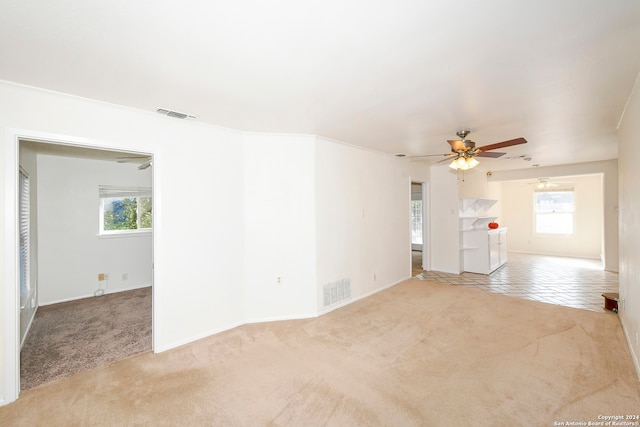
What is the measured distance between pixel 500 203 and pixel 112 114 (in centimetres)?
1048

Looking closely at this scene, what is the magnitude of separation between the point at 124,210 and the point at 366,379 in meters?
5.30

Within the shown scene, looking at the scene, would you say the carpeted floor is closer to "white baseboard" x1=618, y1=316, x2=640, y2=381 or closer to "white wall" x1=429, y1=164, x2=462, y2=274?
"white baseboard" x1=618, y1=316, x2=640, y2=381

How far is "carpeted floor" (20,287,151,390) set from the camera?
104 inches

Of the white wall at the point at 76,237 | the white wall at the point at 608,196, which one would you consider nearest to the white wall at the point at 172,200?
the white wall at the point at 76,237

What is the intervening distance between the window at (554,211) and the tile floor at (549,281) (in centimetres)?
132

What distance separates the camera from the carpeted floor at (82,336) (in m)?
2.63

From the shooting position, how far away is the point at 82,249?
474 cm

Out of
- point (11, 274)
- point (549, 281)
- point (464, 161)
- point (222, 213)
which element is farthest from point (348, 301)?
point (549, 281)

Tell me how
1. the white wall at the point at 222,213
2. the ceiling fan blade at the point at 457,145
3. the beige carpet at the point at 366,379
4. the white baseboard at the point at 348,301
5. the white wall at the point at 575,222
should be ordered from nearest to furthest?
the beige carpet at the point at 366,379
the white wall at the point at 222,213
the ceiling fan blade at the point at 457,145
the white baseboard at the point at 348,301
the white wall at the point at 575,222

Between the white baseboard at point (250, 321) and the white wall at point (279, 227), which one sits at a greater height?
the white wall at point (279, 227)

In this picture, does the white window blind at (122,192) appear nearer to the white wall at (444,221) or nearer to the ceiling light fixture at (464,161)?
the ceiling light fixture at (464,161)

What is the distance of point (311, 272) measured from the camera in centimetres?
378

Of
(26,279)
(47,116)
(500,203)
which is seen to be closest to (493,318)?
(47,116)

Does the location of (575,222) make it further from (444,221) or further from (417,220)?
(444,221)
